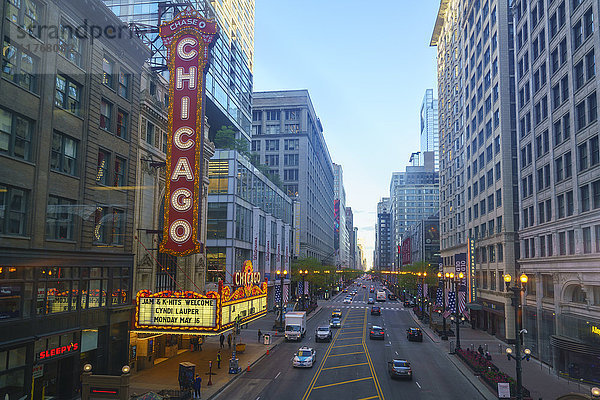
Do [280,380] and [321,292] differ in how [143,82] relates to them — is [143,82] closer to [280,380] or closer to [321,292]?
[280,380]

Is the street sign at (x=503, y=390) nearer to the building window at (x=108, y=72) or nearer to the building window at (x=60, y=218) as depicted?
the building window at (x=60, y=218)

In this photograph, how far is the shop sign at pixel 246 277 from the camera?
36.6 metres

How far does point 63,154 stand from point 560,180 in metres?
37.1

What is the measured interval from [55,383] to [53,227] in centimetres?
852

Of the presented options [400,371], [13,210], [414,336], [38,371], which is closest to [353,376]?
[400,371]

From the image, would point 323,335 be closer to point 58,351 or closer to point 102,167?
point 58,351

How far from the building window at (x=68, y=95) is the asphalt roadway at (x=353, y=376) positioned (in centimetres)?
1850

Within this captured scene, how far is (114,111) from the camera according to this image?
31.5 meters

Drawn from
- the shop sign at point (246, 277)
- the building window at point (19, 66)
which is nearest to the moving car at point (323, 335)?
the shop sign at point (246, 277)

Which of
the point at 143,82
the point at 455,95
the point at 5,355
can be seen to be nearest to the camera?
the point at 5,355

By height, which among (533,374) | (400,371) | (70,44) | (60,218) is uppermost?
(70,44)

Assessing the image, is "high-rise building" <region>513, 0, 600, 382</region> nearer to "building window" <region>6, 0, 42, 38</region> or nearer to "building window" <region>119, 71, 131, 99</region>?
"building window" <region>119, 71, 131, 99</region>

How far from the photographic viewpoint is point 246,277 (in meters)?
38.3

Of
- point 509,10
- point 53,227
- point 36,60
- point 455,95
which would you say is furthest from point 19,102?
point 455,95
